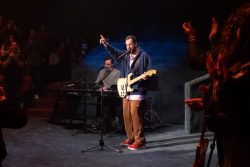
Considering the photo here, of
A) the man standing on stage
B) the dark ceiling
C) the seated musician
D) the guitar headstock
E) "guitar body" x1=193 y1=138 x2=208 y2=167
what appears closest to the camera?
"guitar body" x1=193 y1=138 x2=208 y2=167

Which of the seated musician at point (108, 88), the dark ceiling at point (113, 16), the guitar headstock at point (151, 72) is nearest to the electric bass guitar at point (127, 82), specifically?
the guitar headstock at point (151, 72)

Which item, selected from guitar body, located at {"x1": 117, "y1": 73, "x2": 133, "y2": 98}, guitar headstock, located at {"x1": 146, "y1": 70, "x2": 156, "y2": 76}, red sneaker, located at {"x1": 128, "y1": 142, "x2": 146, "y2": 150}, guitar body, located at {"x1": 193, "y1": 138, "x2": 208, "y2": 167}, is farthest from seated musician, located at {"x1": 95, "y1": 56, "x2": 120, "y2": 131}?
guitar body, located at {"x1": 193, "y1": 138, "x2": 208, "y2": 167}

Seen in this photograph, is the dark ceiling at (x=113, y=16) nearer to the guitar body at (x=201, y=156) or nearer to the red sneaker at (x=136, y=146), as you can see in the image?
the red sneaker at (x=136, y=146)

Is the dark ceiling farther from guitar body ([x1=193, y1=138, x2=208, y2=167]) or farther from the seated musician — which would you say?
guitar body ([x1=193, y1=138, x2=208, y2=167])

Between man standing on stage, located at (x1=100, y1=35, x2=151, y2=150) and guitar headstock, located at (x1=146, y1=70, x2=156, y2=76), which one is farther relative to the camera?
man standing on stage, located at (x1=100, y1=35, x2=151, y2=150)

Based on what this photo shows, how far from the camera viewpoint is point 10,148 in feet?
27.1

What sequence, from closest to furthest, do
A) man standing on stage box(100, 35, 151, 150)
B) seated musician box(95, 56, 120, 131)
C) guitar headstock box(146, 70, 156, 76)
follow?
1. guitar headstock box(146, 70, 156, 76)
2. man standing on stage box(100, 35, 151, 150)
3. seated musician box(95, 56, 120, 131)

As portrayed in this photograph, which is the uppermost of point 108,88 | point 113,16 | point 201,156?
point 113,16

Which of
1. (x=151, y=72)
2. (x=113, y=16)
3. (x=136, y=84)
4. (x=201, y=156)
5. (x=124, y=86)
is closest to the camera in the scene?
(x=201, y=156)

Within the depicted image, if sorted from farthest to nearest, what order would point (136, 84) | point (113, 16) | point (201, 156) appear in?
1. point (113, 16)
2. point (136, 84)
3. point (201, 156)

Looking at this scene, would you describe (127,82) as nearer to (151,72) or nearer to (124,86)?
(124,86)

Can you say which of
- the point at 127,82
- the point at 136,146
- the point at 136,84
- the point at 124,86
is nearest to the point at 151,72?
the point at 136,84

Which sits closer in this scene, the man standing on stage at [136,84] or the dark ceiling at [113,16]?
the man standing on stage at [136,84]

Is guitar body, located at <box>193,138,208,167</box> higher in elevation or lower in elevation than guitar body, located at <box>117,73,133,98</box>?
lower
